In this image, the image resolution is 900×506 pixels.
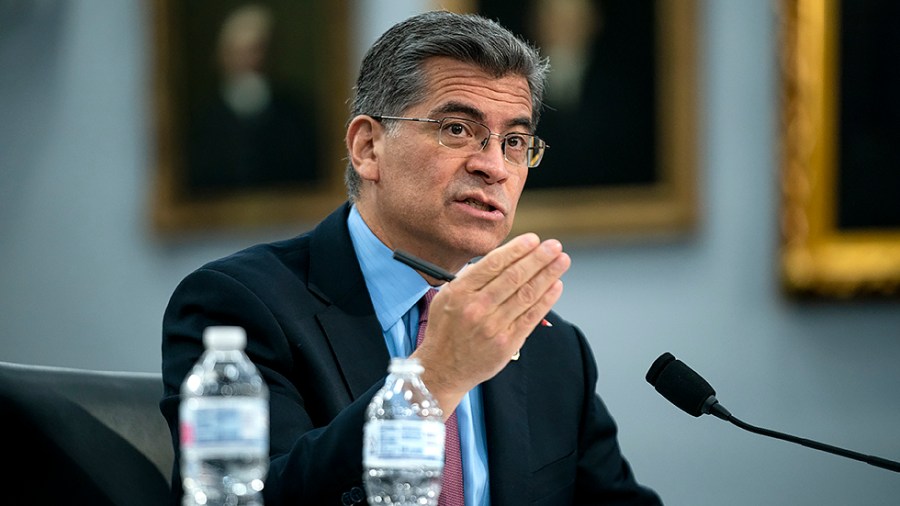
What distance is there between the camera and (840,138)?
499cm

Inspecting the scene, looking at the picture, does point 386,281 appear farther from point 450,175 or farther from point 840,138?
point 840,138

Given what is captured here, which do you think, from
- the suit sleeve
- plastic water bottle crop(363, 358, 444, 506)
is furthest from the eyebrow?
plastic water bottle crop(363, 358, 444, 506)

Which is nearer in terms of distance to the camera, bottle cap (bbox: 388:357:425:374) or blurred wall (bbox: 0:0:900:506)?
bottle cap (bbox: 388:357:425:374)

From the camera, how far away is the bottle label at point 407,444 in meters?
1.73

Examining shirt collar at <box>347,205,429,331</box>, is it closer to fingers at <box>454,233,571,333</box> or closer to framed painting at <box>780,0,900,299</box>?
fingers at <box>454,233,571,333</box>

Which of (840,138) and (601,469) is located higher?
(840,138)

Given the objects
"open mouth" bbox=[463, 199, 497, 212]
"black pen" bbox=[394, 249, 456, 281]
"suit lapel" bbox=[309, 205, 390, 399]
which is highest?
"black pen" bbox=[394, 249, 456, 281]

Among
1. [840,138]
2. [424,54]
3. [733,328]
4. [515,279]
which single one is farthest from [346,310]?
[840,138]

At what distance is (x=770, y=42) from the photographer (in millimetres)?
5180

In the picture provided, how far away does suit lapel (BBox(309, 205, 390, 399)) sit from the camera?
111 inches

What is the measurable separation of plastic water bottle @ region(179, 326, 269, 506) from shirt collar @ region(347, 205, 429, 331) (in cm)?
103

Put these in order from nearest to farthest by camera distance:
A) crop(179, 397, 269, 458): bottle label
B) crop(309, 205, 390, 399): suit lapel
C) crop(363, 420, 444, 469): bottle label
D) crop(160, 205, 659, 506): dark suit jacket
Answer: crop(179, 397, 269, 458): bottle label, crop(363, 420, 444, 469): bottle label, crop(160, 205, 659, 506): dark suit jacket, crop(309, 205, 390, 399): suit lapel

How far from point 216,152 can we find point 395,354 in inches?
144

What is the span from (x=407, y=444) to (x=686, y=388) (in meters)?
0.85
